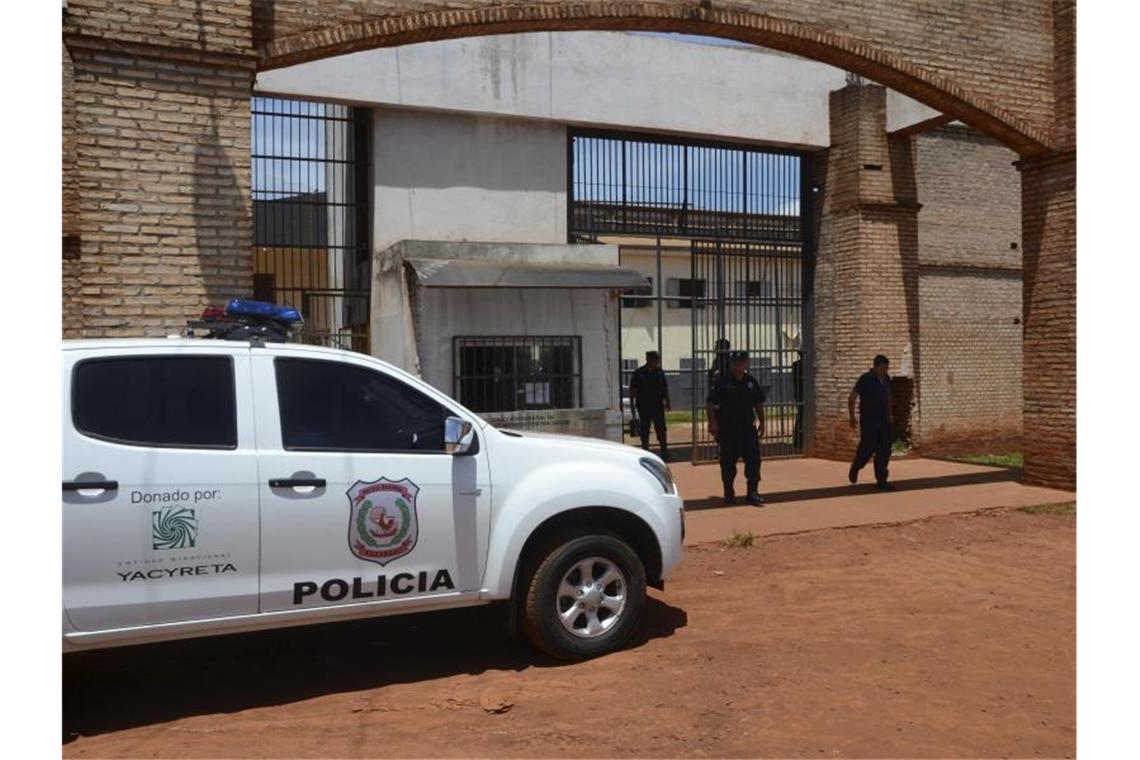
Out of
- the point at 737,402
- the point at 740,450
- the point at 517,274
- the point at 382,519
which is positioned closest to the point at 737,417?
the point at 737,402

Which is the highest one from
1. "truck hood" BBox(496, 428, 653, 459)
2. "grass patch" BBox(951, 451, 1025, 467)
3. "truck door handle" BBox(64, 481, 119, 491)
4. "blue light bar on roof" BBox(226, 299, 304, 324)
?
"blue light bar on roof" BBox(226, 299, 304, 324)

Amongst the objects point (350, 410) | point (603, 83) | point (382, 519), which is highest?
point (603, 83)

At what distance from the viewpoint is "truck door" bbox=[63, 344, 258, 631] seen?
→ 4203 mm

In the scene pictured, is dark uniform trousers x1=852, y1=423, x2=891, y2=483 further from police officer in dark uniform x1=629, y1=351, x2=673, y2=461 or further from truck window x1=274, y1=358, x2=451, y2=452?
truck window x1=274, y1=358, x2=451, y2=452

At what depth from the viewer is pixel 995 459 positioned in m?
14.9

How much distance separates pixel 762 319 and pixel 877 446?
13.3ft

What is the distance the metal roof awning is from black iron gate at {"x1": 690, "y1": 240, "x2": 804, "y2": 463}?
1787 millimetres

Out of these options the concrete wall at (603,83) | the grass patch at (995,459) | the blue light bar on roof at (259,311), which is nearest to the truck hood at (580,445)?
the blue light bar on roof at (259,311)

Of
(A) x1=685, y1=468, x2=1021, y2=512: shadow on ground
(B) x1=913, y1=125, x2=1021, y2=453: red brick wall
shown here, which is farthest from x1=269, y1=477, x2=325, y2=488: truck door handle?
(B) x1=913, y1=125, x2=1021, y2=453: red brick wall

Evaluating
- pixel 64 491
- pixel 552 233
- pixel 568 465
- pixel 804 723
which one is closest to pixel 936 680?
pixel 804 723

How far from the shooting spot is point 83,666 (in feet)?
17.4

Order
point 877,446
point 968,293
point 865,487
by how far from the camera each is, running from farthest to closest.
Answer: point 968,293 < point 865,487 < point 877,446

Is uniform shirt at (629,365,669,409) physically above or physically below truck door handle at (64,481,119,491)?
above

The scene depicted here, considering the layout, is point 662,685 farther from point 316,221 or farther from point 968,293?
point 968,293
